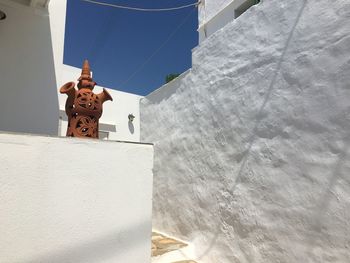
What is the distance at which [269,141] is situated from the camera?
125 inches

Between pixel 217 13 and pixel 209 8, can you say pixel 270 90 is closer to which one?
pixel 217 13

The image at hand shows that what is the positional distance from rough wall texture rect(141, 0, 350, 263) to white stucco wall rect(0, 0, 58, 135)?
2.23m

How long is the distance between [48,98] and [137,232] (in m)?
2.95

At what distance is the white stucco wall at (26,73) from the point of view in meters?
4.07

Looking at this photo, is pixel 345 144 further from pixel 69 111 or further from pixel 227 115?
pixel 69 111

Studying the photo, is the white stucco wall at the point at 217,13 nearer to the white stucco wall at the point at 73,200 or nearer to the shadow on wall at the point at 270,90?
the shadow on wall at the point at 270,90

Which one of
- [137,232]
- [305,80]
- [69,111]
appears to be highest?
[305,80]

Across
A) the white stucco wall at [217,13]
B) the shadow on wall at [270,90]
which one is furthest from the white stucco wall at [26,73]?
the white stucco wall at [217,13]

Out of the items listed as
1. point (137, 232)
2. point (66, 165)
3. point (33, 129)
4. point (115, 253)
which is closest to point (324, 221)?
point (137, 232)

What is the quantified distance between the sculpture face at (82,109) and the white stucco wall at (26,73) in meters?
1.59

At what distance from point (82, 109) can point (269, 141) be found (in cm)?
207

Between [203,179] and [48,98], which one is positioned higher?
[48,98]

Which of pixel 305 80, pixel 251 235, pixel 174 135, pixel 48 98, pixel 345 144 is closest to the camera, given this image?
pixel 345 144

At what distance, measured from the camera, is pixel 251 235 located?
324 cm
